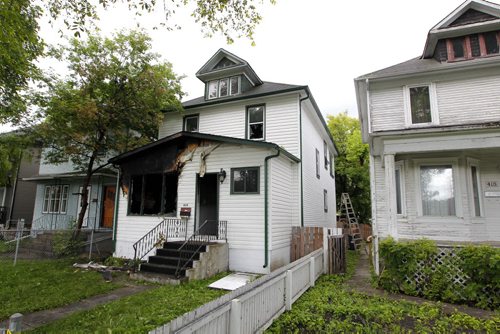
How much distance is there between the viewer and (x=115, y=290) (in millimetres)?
7039

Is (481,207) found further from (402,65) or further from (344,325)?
(344,325)

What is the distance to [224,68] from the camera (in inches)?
526

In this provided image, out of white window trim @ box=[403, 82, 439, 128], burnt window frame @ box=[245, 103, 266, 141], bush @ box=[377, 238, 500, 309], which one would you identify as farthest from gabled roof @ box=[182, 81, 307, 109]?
bush @ box=[377, 238, 500, 309]

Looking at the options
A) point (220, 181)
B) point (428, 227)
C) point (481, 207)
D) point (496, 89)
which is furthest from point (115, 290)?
point (496, 89)

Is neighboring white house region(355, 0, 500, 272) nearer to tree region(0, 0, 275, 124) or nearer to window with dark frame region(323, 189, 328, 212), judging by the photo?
tree region(0, 0, 275, 124)

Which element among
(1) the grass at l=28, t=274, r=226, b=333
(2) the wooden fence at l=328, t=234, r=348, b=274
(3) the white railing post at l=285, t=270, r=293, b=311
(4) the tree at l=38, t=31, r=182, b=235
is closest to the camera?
(1) the grass at l=28, t=274, r=226, b=333

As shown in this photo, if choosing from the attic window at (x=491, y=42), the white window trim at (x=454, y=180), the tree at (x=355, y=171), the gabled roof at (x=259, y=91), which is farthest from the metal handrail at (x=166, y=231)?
the tree at (x=355, y=171)

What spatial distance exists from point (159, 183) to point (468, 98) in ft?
37.5

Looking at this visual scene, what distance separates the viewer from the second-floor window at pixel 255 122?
12078 millimetres

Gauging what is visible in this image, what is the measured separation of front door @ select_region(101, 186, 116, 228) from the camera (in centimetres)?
1552

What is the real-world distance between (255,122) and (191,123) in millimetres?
3582

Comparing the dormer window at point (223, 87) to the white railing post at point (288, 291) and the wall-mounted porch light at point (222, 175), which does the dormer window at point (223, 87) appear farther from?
the white railing post at point (288, 291)

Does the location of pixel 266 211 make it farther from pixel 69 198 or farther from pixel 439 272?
pixel 69 198

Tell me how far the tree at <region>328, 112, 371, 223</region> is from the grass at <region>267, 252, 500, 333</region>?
20.5m
